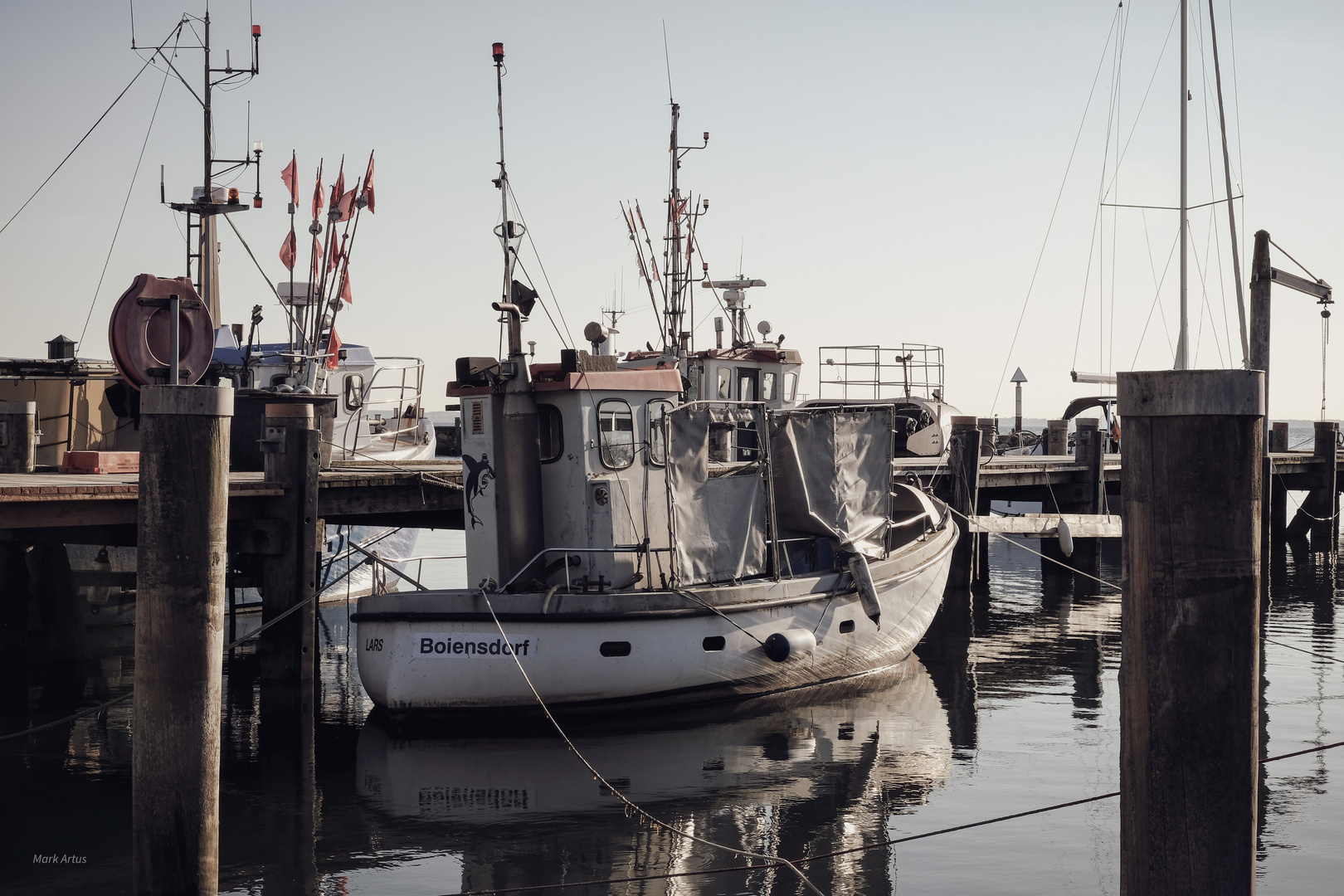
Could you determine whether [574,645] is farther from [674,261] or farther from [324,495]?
[674,261]

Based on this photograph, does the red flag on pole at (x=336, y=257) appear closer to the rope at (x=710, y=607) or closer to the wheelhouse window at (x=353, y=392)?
the wheelhouse window at (x=353, y=392)

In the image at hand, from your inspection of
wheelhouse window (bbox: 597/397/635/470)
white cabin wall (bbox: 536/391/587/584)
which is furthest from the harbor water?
wheelhouse window (bbox: 597/397/635/470)

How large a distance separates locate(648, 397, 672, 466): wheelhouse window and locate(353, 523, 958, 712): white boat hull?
144 centimetres

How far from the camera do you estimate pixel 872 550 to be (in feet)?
48.8

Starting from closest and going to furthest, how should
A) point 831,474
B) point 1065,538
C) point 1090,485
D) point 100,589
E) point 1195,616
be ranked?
point 1195,616, point 831,474, point 100,589, point 1065,538, point 1090,485

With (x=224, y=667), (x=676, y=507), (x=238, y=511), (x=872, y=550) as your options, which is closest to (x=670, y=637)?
(x=676, y=507)

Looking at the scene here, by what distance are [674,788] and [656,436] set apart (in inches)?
153

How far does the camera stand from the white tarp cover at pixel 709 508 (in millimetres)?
12984

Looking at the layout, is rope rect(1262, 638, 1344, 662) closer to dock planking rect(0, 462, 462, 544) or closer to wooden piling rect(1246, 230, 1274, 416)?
wooden piling rect(1246, 230, 1274, 416)

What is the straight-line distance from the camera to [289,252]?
22875 mm

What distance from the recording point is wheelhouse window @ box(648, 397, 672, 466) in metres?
13.0

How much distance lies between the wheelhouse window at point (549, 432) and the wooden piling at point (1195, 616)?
800 cm

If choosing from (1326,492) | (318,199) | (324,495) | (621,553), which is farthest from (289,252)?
(1326,492)

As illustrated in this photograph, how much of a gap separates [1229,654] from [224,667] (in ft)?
44.7
